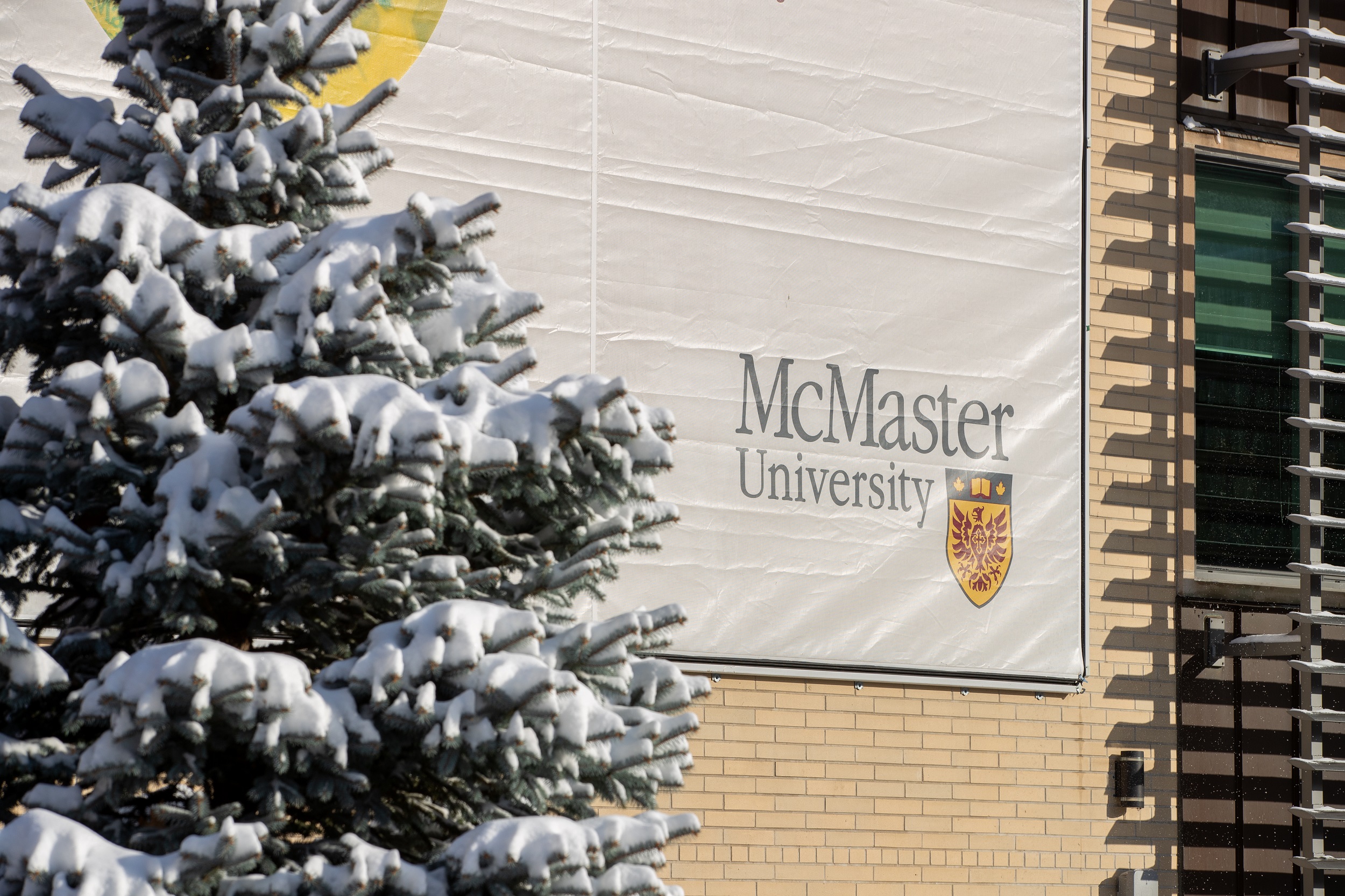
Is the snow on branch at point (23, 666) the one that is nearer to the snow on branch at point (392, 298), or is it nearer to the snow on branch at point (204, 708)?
the snow on branch at point (204, 708)

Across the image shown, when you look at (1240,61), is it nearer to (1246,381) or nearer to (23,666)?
(1246,381)

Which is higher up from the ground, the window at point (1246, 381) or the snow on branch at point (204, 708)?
the window at point (1246, 381)

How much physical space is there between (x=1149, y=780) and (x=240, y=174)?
5712mm

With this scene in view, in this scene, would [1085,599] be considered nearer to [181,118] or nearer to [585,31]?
[585,31]

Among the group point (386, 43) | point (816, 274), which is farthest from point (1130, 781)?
point (386, 43)

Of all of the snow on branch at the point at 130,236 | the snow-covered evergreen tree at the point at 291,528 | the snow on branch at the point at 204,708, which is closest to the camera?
the snow on branch at the point at 204,708

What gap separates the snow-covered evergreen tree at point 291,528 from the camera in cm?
300

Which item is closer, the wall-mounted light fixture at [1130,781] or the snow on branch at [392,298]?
the snow on branch at [392,298]

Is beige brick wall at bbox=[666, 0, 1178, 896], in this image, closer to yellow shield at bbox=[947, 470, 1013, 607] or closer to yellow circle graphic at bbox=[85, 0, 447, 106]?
yellow shield at bbox=[947, 470, 1013, 607]

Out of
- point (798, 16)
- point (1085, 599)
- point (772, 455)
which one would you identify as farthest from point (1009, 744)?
point (798, 16)

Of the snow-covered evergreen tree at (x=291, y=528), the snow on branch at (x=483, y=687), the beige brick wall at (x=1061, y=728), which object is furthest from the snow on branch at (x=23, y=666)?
the beige brick wall at (x=1061, y=728)

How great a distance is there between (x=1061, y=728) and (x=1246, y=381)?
2.16 metres

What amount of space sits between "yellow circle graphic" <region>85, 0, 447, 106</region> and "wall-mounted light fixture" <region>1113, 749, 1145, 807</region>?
4.63 m

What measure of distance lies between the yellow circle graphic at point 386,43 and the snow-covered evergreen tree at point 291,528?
96.4 inches
